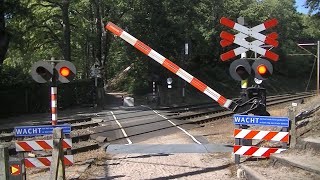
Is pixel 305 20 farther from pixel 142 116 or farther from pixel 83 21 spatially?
pixel 142 116

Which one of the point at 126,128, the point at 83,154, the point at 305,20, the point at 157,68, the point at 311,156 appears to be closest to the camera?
the point at 311,156

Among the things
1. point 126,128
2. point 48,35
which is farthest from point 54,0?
point 126,128

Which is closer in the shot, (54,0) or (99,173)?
(99,173)

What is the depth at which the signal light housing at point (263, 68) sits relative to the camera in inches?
331

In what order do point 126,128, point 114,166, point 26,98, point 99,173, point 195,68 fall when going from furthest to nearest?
point 195,68
point 26,98
point 126,128
point 114,166
point 99,173

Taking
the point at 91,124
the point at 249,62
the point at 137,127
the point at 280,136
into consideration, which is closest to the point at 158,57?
the point at 249,62

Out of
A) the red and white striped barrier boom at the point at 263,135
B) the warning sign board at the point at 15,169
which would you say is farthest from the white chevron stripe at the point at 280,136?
the warning sign board at the point at 15,169

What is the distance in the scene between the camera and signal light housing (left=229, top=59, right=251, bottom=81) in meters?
8.52

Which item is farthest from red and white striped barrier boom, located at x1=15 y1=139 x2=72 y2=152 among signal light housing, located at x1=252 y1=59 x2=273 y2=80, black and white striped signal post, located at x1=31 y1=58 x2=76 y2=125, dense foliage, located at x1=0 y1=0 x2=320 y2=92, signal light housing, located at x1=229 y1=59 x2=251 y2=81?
dense foliage, located at x1=0 y1=0 x2=320 y2=92

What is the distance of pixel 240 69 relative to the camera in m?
8.55

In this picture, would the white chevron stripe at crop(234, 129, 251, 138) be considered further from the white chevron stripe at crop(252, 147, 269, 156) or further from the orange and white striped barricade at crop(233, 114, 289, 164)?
the white chevron stripe at crop(252, 147, 269, 156)

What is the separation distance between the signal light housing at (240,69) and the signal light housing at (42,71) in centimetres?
375

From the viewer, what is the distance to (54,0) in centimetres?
3659

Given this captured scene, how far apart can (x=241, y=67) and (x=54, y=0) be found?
102 feet
